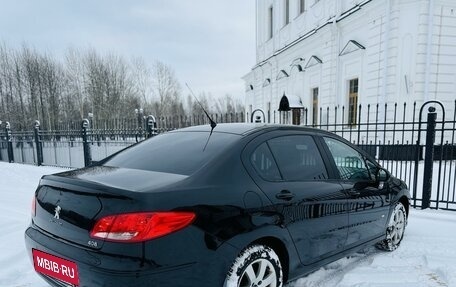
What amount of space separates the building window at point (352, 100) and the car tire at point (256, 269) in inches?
479

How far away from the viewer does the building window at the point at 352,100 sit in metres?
13.3

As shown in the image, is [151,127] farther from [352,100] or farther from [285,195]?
[352,100]

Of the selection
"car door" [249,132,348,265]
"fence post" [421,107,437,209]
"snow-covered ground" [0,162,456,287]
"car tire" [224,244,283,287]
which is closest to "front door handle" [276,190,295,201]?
"car door" [249,132,348,265]

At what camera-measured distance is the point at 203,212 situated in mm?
1913

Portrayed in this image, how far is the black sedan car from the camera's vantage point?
1.77 m

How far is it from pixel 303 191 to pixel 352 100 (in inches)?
482

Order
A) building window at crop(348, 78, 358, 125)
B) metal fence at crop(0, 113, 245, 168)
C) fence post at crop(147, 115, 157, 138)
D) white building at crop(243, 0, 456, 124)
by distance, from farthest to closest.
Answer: building window at crop(348, 78, 358, 125) → white building at crop(243, 0, 456, 124) → metal fence at crop(0, 113, 245, 168) → fence post at crop(147, 115, 157, 138)

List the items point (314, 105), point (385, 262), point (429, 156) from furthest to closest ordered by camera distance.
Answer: point (314, 105) < point (429, 156) < point (385, 262)

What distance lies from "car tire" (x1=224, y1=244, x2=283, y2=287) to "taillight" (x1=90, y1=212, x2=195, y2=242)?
533 mm

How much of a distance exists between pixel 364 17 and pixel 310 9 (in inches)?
179

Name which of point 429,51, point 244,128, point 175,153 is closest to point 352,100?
point 429,51

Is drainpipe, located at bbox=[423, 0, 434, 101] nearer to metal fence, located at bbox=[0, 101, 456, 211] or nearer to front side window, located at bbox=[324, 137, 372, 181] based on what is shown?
metal fence, located at bbox=[0, 101, 456, 211]

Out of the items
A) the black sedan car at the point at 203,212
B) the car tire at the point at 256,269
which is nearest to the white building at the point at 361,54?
the black sedan car at the point at 203,212

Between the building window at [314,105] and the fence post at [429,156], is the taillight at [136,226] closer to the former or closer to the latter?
the fence post at [429,156]
